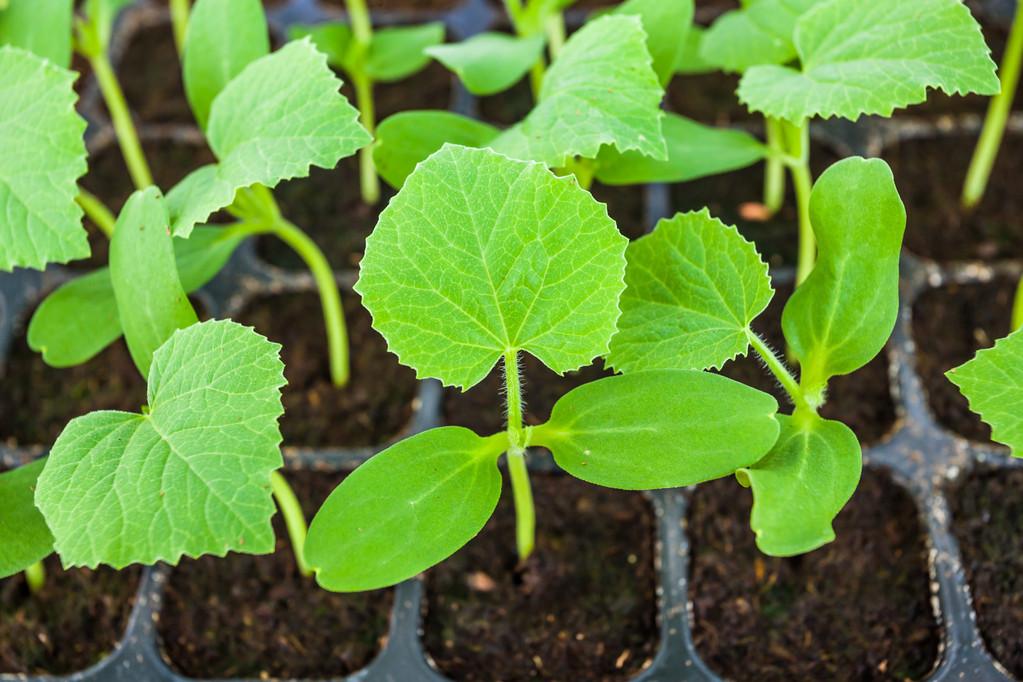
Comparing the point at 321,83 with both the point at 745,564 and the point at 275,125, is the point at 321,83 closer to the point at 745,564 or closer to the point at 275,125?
the point at 275,125

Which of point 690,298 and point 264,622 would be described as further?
point 264,622

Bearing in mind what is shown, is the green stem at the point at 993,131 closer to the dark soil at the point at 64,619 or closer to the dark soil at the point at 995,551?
the dark soil at the point at 995,551

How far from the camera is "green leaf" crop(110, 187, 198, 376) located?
2.03 feet

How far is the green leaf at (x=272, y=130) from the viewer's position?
62cm

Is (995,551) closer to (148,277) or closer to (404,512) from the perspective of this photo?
(404,512)

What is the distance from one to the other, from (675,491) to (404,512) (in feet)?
1.03

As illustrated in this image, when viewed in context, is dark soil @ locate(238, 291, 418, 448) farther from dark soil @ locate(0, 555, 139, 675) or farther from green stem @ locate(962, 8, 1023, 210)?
green stem @ locate(962, 8, 1023, 210)

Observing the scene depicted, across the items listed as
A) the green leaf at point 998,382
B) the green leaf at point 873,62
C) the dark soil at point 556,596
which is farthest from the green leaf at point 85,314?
the green leaf at point 998,382

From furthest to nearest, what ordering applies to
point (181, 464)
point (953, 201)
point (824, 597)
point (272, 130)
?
1. point (953, 201)
2. point (824, 597)
3. point (272, 130)
4. point (181, 464)

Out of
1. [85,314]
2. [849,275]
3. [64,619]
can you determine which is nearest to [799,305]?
[849,275]

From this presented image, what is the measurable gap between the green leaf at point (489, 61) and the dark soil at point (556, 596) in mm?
329

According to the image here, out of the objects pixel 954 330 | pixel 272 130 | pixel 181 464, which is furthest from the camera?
pixel 954 330

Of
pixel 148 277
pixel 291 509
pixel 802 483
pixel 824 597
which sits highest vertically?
pixel 148 277

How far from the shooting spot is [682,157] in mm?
751
